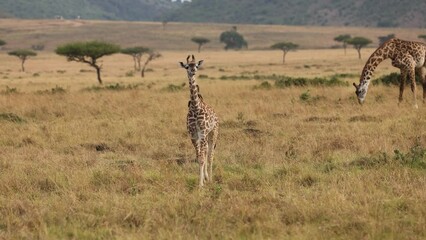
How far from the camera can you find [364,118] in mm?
17438

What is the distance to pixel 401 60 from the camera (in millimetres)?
19797

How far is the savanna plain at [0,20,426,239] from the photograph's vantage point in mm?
7461

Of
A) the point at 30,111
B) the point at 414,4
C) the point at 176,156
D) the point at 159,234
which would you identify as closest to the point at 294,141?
the point at 176,156

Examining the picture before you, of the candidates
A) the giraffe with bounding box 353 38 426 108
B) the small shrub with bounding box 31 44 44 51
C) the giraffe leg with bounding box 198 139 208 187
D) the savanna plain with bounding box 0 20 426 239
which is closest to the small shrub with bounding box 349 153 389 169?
the savanna plain with bounding box 0 20 426 239

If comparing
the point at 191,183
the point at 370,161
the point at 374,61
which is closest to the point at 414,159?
the point at 370,161

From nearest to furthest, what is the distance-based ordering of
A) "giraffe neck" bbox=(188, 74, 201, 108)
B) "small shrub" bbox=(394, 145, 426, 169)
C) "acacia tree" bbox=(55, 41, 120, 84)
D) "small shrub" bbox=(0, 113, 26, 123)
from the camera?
"giraffe neck" bbox=(188, 74, 201, 108) < "small shrub" bbox=(394, 145, 426, 169) < "small shrub" bbox=(0, 113, 26, 123) < "acacia tree" bbox=(55, 41, 120, 84)

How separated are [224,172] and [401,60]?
1141 cm

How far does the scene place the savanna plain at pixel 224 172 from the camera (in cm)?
746

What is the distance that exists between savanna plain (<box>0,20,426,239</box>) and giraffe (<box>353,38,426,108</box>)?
0.72 meters

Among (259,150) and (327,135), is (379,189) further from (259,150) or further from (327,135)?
(327,135)

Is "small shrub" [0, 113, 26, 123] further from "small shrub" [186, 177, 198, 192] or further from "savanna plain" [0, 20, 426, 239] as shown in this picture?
"small shrub" [186, 177, 198, 192]

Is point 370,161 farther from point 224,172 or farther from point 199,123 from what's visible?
point 199,123

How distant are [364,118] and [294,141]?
432cm

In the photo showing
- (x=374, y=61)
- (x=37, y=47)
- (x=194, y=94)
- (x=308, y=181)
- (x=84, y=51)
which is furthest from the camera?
(x=37, y=47)
